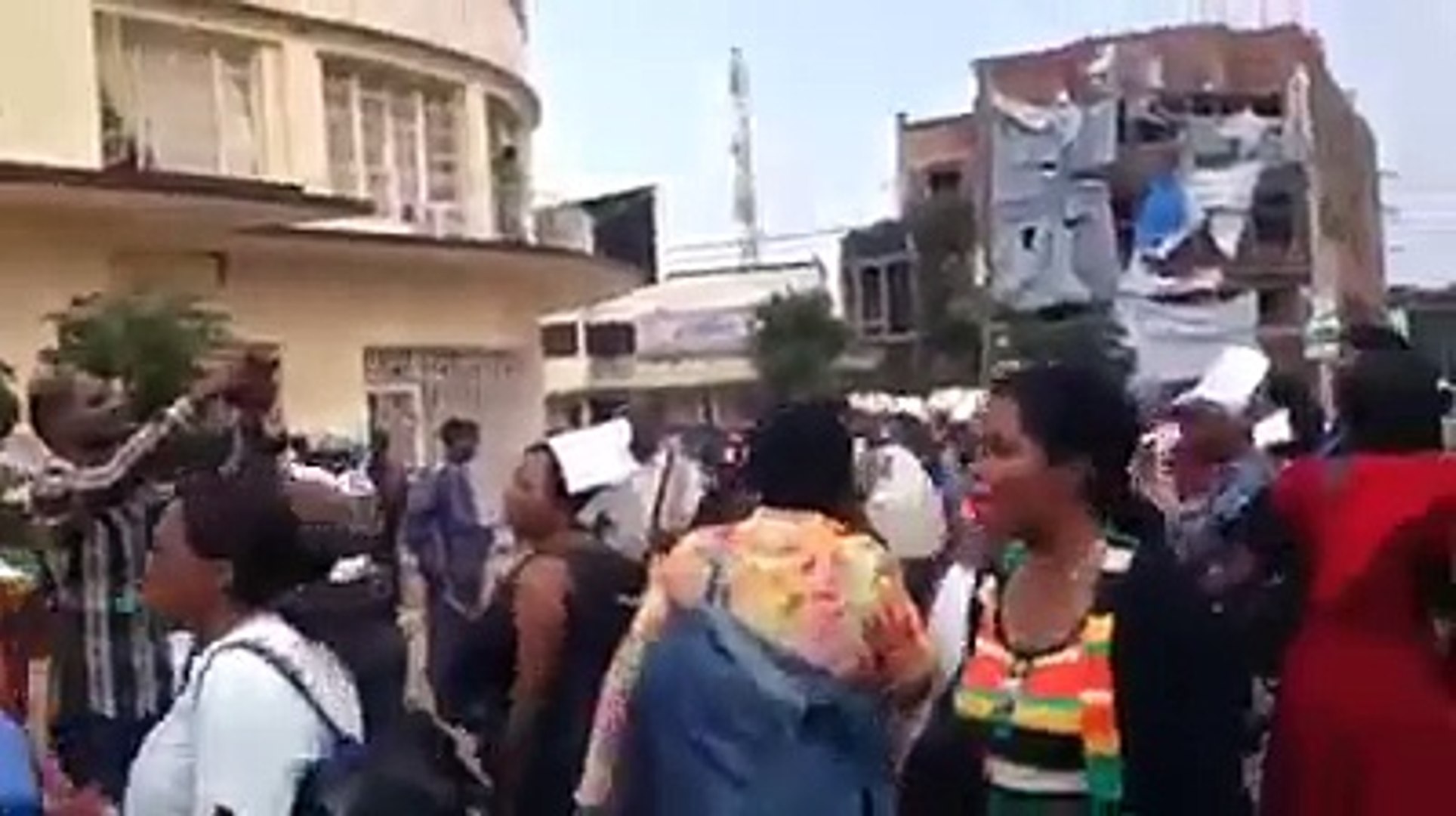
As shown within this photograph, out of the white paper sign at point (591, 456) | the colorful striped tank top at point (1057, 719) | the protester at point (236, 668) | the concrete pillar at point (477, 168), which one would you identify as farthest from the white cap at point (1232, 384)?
the concrete pillar at point (477, 168)

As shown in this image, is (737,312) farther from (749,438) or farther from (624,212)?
(749,438)

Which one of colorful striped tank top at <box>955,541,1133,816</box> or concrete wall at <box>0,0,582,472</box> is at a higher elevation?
concrete wall at <box>0,0,582,472</box>

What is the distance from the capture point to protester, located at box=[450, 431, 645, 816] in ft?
25.5

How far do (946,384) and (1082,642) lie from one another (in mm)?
63148

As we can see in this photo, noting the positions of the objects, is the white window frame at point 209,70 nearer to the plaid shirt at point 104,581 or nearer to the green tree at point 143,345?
the green tree at point 143,345

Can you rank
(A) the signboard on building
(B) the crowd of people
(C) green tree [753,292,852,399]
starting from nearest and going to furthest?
(B) the crowd of people < (C) green tree [753,292,852,399] < (A) the signboard on building

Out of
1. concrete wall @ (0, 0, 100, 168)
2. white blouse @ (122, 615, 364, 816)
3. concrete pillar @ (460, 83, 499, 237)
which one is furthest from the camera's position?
concrete pillar @ (460, 83, 499, 237)

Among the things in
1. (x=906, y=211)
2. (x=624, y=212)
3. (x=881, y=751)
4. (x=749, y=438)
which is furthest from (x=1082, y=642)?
(x=906, y=211)

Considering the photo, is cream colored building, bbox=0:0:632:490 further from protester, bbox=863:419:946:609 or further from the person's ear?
the person's ear

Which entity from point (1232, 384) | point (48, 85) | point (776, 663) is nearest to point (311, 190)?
point (48, 85)

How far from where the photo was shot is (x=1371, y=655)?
19.6 feet

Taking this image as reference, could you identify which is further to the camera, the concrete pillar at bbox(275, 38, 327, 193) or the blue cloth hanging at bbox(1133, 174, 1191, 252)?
the blue cloth hanging at bbox(1133, 174, 1191, 252)

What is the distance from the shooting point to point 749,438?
650cm

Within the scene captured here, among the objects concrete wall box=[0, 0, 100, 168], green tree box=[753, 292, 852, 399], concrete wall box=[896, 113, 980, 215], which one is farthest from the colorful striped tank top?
concrete wall box=[896, 113, 980, 215]
